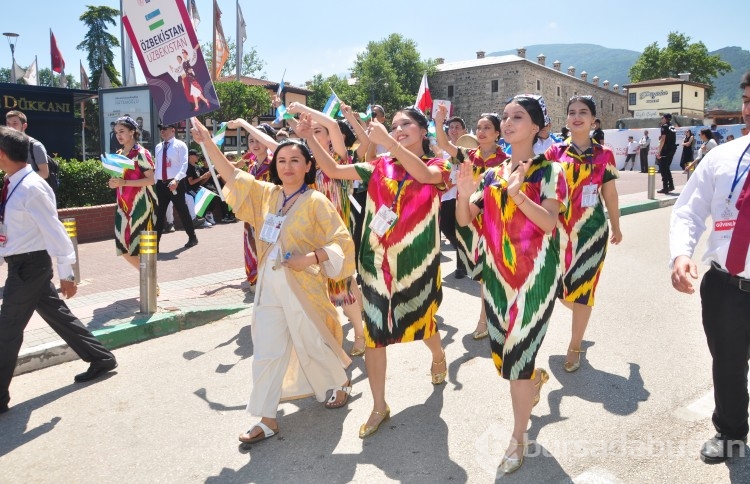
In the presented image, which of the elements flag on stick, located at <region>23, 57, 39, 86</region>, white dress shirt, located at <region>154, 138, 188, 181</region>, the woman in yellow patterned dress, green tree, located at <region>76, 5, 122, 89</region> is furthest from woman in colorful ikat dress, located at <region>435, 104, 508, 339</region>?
green tree, located at <region>76, 5, 122, 89</region>

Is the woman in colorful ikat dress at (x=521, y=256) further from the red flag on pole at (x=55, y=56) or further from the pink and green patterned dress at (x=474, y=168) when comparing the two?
the red flag on pole at (x=55, y=56)

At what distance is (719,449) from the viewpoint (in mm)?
3082

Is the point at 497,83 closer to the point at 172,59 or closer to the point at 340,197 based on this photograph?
the point at 340,197

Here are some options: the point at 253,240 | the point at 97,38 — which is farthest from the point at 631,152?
the point at 97,38

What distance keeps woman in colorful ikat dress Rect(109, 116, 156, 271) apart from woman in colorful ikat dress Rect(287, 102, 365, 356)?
7.76 feet

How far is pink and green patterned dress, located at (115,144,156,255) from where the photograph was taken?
6.50 m

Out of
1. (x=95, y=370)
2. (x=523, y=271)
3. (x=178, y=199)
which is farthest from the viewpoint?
(x=178, y=199)

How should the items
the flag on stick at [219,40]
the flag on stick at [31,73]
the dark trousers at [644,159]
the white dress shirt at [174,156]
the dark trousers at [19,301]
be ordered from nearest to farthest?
the dark trousers at [19,301] → the white dress shirt at [174,156] → the flag on stick at [219,40] → the dark trousers at [644,159] → the flag on stick at [31,73]

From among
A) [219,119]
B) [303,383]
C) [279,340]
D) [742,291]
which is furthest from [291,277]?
[219,119]

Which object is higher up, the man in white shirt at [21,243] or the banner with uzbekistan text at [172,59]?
the banner with uzbekistan text at [172,59]

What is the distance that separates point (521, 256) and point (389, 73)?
77203mm

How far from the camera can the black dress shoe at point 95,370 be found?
4.49m

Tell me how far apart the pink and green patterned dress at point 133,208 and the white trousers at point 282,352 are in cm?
355

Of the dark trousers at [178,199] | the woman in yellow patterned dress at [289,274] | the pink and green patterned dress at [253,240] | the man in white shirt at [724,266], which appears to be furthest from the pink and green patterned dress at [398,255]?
the dark trousers at [178,199]
